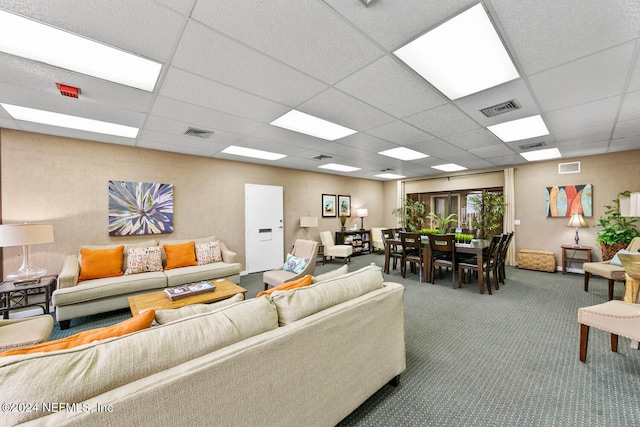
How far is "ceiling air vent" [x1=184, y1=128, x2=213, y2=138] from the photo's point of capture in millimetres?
3426

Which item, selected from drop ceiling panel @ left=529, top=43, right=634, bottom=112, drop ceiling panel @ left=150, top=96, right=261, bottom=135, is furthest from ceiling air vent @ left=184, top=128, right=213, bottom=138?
drop ceiling panel @ left=529, top=43, right=634, bottom=112

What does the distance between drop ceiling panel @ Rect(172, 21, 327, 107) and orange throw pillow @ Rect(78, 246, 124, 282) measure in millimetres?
3014

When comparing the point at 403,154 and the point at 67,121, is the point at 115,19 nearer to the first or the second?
the point at 67,121

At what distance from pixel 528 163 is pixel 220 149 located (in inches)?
269

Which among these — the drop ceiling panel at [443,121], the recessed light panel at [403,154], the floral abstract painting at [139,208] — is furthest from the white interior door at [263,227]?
the drop ceiling panel at [443,121]

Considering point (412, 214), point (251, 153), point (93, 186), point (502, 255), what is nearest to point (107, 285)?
point (93, 186)

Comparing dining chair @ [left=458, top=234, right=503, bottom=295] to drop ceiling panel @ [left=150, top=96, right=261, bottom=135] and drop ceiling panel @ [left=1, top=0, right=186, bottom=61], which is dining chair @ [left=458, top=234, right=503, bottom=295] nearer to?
Result: drop ceiling panel @ [left=150, top=96, right=261, bottom=135]

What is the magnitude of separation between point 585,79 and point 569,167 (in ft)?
14.3

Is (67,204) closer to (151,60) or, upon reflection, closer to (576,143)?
(151,60)

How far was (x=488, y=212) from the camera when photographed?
6418mm

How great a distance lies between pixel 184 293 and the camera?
274 centimetres

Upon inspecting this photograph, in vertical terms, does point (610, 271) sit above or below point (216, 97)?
below

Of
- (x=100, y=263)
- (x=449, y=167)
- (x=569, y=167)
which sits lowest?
(x=100, y=263)

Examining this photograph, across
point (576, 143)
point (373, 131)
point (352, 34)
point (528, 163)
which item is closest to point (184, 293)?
point (352, 34)
